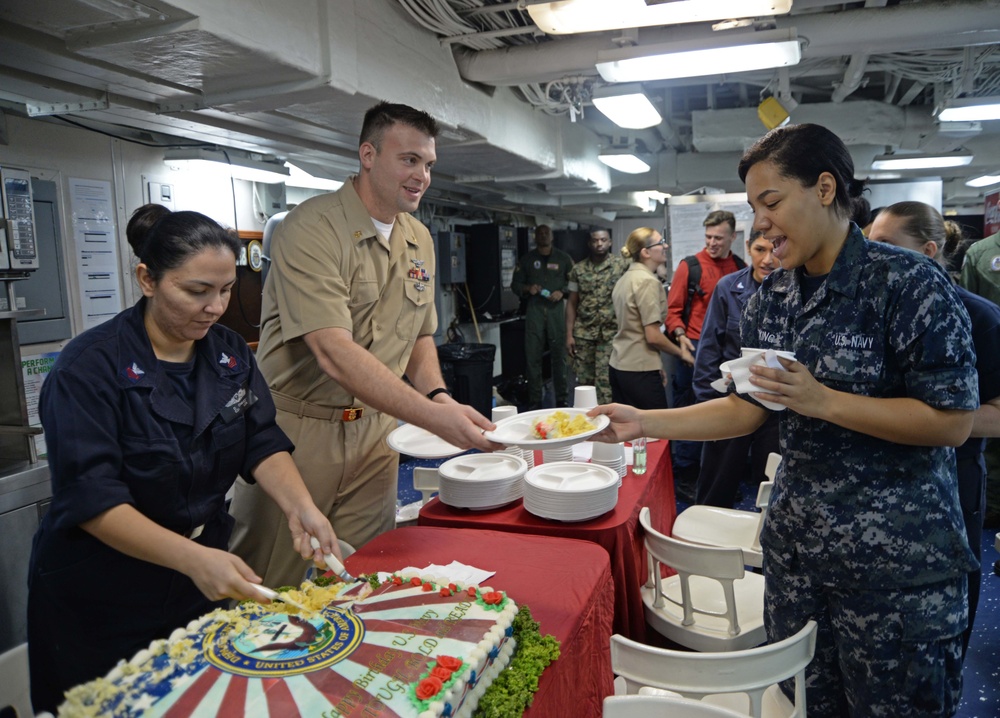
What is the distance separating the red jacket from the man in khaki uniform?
3084mm

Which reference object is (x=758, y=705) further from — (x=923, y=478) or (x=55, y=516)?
(x=55, y=516)

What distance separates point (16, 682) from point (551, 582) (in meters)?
1.46

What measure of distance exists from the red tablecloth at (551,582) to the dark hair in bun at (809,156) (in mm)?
1158

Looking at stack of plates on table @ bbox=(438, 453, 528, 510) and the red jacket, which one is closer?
stack of plates on table @ bbox=(438, 453, 528, 510)

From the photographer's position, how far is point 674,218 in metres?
5.93

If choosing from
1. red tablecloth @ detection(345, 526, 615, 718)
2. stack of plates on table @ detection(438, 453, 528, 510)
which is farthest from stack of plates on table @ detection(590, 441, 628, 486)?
red tablecloth @ detection(345, 526, 615, 718)

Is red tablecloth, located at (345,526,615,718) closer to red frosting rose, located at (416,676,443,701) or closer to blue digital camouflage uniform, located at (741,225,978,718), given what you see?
red frosting rose, located at (416,676,443,701)

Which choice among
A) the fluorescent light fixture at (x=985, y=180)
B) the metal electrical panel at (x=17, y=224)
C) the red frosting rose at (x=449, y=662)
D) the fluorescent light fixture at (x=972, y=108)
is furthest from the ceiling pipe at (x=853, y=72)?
the fluorescent light fixture at (x=985, y=180)

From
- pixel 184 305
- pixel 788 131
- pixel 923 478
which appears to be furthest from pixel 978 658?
pixel 184 305

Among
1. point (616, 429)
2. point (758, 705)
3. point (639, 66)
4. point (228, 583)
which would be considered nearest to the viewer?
point (228, 583)

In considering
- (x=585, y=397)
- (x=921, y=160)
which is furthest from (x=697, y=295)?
(x=921, y=160)

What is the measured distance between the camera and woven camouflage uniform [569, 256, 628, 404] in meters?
6.97

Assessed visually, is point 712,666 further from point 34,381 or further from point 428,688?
point 34,381

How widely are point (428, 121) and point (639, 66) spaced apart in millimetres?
1826
